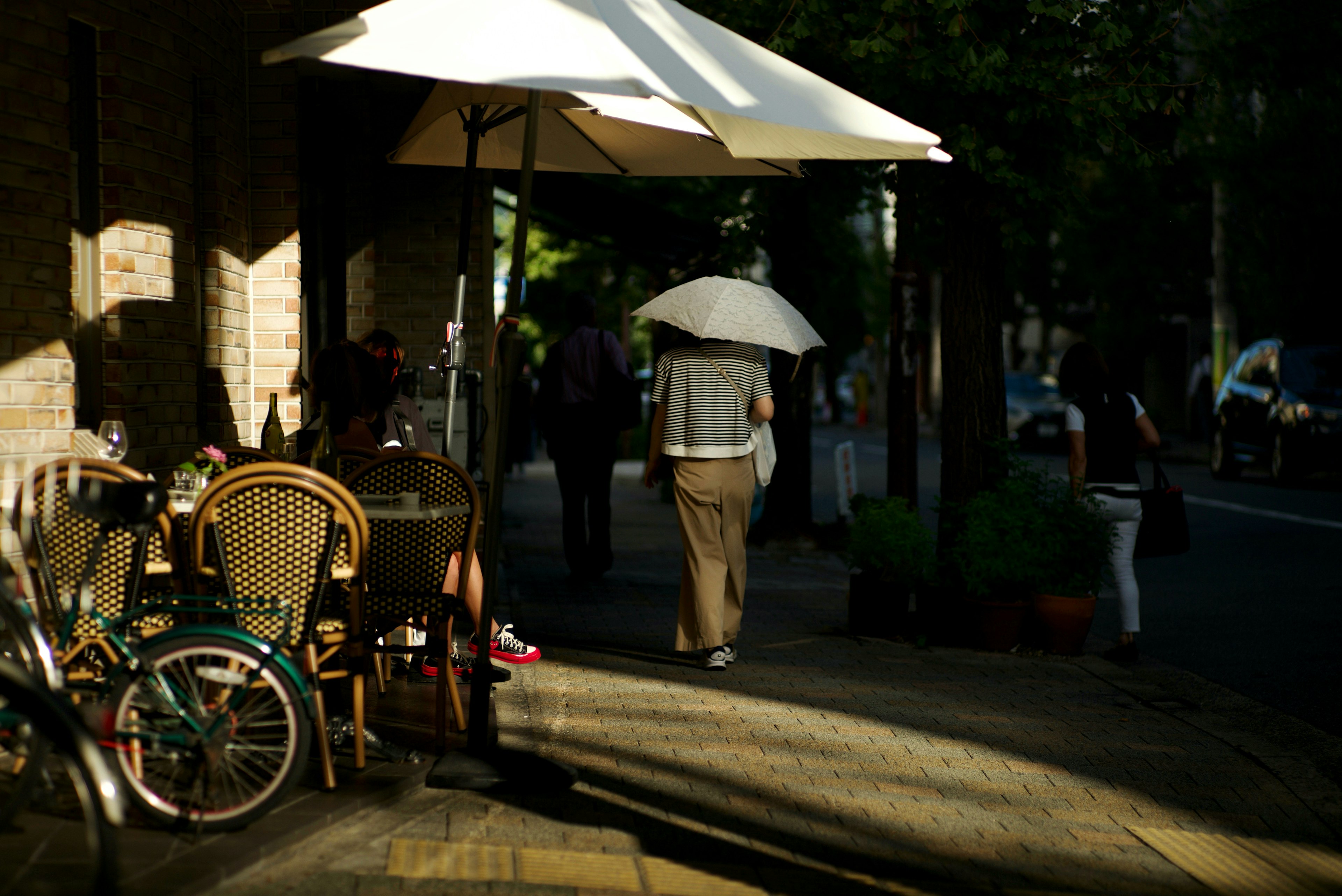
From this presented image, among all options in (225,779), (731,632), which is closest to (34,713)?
(225,779)

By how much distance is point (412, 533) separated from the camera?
501 centimetres

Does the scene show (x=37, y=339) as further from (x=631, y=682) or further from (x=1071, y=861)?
(x=1071, y=861)

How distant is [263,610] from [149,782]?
0.61 m

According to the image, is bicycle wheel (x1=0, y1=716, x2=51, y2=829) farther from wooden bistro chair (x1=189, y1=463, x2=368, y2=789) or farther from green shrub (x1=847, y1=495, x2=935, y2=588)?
green shrub (x1=847, y1=495, x2=935, y2=588)

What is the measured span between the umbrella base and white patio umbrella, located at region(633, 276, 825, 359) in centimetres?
243

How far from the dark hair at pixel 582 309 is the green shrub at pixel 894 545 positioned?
2.80 meters

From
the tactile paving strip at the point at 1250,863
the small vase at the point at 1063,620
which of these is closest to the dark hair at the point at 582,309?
the small vase at the point at 1063,620

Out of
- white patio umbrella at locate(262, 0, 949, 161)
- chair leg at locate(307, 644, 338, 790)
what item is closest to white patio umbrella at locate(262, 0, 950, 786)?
white patio umbrella at locate(262, 0, 949, 161)

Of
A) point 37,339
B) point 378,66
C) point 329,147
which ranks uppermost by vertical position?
point 329,147

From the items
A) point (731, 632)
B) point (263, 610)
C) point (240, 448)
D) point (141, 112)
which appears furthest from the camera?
point (731, 632)

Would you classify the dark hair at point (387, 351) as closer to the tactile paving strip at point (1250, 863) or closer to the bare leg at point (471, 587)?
the bare leg at point (471, 587)

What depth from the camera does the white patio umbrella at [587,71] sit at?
3975mm

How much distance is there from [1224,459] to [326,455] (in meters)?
17.2

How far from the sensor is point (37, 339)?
4863mm
